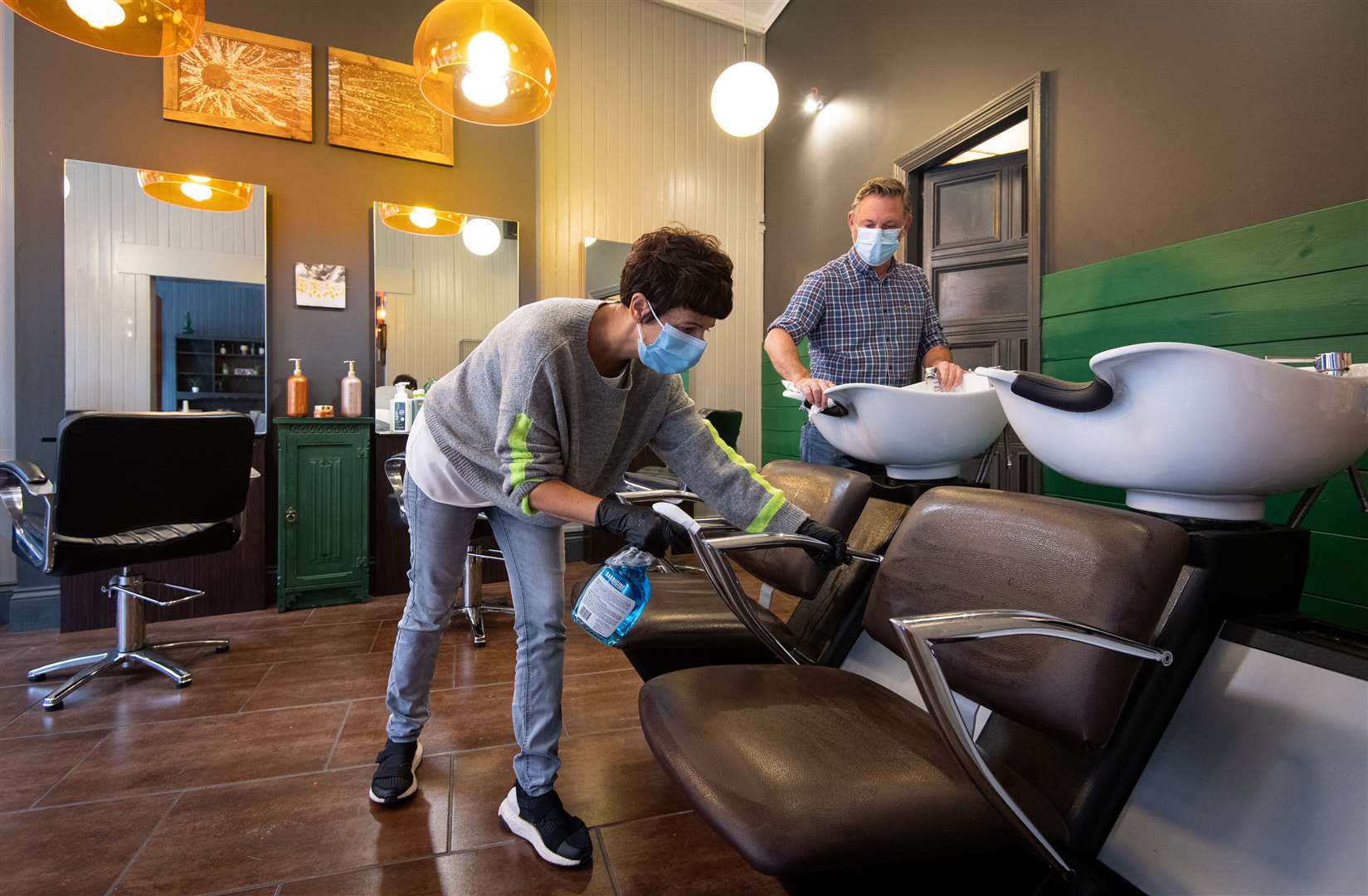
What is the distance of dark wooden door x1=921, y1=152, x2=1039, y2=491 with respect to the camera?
2.66m

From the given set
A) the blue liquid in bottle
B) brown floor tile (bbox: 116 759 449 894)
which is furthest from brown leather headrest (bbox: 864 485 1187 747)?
brown floor tile (bbox: 116 759 449 894)

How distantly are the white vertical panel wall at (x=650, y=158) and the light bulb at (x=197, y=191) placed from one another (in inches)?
62.5

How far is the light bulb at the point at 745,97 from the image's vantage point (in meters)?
3.34

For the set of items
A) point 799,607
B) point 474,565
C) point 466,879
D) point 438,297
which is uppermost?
point 438,297

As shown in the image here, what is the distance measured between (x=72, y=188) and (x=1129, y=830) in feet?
13.7

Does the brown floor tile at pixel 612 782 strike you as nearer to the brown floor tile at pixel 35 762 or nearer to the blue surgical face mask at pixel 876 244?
the brown floor tile at pixel 35 762

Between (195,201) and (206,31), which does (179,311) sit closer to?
(195,201)

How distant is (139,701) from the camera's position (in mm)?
2078

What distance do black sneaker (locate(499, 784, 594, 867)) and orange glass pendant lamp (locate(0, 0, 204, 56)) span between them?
218 cm

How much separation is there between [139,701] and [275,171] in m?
2.47

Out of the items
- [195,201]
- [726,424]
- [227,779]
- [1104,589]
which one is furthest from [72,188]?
[1104,589]

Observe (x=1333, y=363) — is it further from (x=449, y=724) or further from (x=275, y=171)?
(x=275, y=171)

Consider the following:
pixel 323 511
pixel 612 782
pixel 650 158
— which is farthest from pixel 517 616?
pixel 650 158

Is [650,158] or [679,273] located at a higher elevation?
[650,158]
